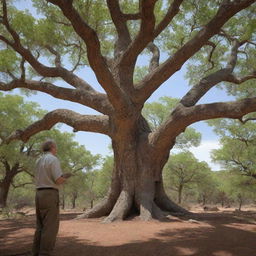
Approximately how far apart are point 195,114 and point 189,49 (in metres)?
1.94

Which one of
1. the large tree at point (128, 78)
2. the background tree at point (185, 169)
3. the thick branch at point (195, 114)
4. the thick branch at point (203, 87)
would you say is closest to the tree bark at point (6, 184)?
the large tree at point (128, 78)

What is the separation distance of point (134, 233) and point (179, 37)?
371 inches

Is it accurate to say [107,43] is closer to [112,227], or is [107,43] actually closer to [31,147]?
[112,227]

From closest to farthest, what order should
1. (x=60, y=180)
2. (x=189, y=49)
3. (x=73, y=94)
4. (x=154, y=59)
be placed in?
1. (x=60, y=180)
2. (x=189, y=49)
3. (x=73, y=94)
4. (x=154, y=59)

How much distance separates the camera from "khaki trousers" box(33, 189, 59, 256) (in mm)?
3834

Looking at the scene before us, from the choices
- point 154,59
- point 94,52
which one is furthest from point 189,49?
point 154,59

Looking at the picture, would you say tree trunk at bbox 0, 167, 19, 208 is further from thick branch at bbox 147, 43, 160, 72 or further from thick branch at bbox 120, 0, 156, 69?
thick branch at bbox 120, 0, 156, 69

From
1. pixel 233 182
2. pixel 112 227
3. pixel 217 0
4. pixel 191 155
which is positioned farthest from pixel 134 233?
pixel 191 155

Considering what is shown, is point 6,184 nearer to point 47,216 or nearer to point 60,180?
point 47,216

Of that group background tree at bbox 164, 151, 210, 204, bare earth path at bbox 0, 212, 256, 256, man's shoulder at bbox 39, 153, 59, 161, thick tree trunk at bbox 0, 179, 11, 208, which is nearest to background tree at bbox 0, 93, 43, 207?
thick tree trunk at bbox 0, 179, 11, 208

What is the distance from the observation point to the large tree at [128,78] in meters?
7.79

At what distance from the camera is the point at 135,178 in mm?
9180

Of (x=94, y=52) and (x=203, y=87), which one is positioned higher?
(x=203, y=87)

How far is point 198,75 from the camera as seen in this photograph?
14.1m
